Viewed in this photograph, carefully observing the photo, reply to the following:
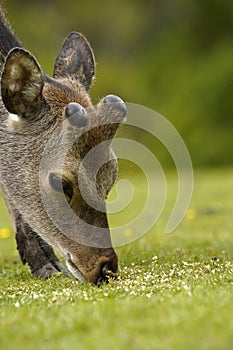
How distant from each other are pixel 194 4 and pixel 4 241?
3218 cm

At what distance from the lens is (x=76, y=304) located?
6.26m

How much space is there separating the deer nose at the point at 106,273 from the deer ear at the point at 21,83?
2043 mm

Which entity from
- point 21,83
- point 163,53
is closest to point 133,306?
point 21,83

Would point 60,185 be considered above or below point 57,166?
below

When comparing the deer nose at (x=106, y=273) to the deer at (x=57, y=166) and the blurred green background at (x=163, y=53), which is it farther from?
the blurred green background at (x=163, y=53)

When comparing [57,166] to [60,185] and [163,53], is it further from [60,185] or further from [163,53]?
[163,53]

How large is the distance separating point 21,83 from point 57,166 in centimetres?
100

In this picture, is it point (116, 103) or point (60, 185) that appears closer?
point (60, 185)

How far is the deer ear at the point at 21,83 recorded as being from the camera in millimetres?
8242

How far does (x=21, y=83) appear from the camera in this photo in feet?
27.7

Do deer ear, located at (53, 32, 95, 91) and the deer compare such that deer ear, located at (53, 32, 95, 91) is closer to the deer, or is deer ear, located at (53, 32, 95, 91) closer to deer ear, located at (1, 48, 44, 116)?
the deer

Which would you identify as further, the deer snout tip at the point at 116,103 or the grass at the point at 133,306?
the deer snout tip at the point at 116,103

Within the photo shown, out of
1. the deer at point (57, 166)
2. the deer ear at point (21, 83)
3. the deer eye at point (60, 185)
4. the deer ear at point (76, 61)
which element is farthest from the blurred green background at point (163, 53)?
the deer eye at point (60, 185)

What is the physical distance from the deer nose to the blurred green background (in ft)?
65.9
